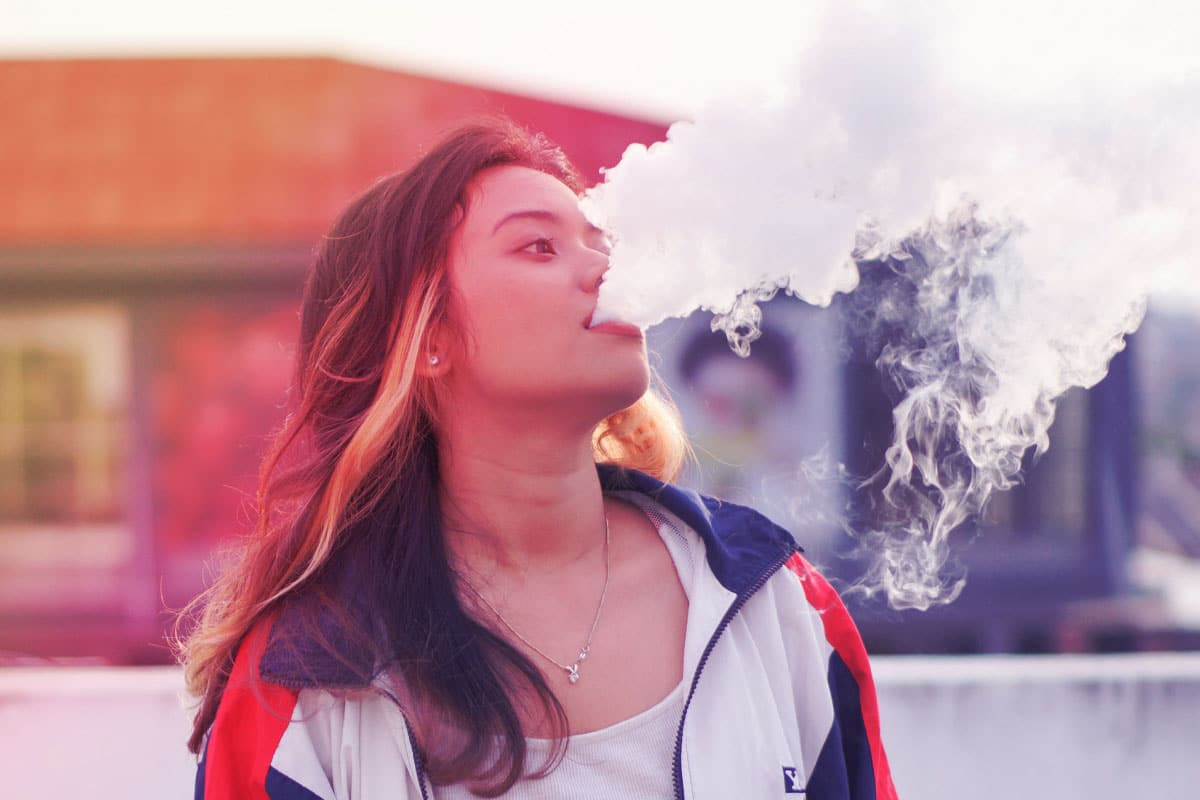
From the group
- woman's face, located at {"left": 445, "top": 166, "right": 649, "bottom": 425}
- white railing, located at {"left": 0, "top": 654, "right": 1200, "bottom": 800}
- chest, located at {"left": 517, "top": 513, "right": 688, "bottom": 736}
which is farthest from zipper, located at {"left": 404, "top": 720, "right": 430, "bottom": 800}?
white railing, located at {"left": 0, "top": 654, "right": 1200, "bottom": 800}

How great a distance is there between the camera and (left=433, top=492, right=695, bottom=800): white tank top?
1.49 m

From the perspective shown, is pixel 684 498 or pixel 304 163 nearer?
pixel 684 498

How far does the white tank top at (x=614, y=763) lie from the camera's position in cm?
149

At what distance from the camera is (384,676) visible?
1.52 meters

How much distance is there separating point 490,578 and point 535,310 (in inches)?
17.7

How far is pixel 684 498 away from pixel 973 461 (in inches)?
25.6

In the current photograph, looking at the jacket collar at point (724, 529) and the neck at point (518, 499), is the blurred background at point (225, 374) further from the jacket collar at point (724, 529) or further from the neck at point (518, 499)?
the neck at point (518, 499)

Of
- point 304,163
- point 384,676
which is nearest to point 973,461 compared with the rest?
point 384,676

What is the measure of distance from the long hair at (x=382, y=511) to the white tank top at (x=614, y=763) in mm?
36

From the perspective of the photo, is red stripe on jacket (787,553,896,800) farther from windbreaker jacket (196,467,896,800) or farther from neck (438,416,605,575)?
neck (438,416,605,575)

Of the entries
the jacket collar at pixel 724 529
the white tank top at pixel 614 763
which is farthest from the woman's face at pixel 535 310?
the white tank top at pixel 614 763

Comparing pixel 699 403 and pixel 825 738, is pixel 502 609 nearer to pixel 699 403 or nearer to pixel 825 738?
pixel 825 738

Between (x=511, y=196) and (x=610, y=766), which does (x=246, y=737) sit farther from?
(x=511, y=196)

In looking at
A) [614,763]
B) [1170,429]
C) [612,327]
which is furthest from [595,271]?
[1170,429]
